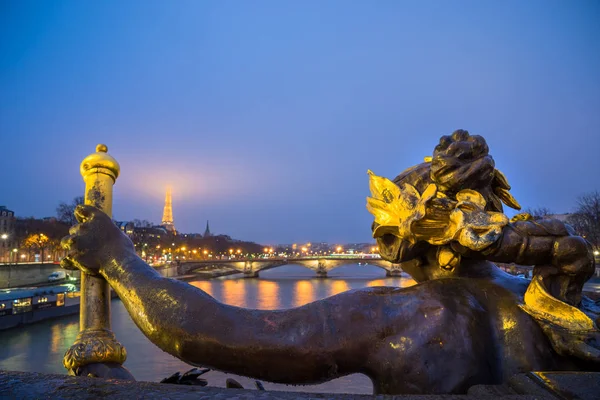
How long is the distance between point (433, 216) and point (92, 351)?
109 inches

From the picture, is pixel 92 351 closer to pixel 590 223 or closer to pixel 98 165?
pixel 98 165

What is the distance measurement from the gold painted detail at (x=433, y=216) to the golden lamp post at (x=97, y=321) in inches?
79.8

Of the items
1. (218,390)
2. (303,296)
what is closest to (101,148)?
(218,390)

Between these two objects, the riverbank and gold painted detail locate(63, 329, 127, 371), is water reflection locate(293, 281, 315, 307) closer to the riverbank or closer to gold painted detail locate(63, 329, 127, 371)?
gold painted detail locate(63, 329, 127, 371)

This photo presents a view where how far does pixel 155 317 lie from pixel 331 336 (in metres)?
0.88

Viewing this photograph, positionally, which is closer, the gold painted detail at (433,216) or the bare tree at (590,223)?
the gold painted detail at (433,216)

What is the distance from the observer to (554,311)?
1.97m

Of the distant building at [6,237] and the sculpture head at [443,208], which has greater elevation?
the distant building at [6,237]

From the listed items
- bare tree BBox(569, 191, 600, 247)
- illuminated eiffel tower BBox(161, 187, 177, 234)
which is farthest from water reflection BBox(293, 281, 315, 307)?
illuminated eiffel tower BBox(161, 187, 177, 234)

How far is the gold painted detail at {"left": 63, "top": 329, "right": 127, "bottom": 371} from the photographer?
3.31 meters

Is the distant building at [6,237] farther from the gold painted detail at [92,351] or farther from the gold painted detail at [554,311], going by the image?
the gold painted detail at [554,311]

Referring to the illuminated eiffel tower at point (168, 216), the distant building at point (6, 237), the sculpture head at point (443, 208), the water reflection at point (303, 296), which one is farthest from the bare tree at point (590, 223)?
the illuminated eiffel tower at point (168, 216)

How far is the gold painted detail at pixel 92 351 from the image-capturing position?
3.31 metres

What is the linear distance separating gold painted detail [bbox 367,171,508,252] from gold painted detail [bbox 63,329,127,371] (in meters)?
2.37
